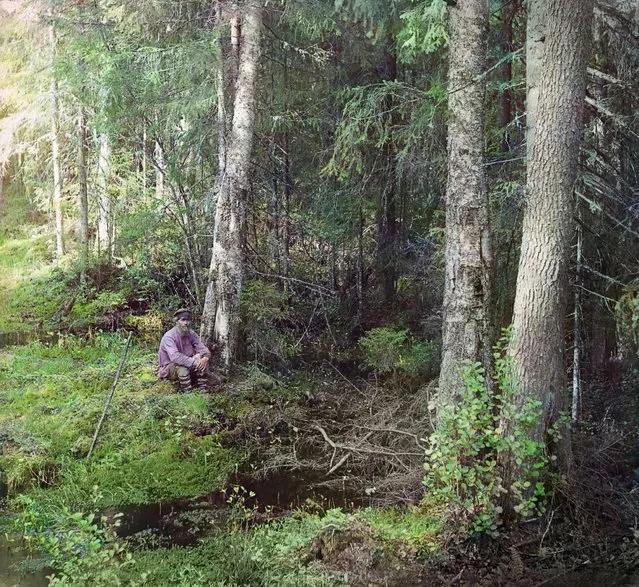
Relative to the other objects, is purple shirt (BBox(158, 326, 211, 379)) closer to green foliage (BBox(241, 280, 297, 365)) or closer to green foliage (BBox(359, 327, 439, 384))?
green foliage (BBox(241, 280, 297, 365))

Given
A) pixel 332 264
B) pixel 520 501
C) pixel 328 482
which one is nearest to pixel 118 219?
pixel 332 264

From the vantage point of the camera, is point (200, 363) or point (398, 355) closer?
point (200, 363)

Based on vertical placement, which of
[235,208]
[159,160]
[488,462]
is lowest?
[488,462]

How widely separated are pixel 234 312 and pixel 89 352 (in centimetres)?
335

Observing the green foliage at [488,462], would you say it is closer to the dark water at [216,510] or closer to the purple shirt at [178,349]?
the dark water at [216,510]

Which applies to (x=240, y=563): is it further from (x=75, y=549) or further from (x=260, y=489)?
(x=260, y=489)

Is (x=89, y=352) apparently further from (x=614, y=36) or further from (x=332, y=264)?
(x=614, y=36)

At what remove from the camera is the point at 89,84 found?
10.6 meters

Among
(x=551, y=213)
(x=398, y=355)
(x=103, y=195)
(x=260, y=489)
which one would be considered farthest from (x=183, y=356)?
(x=103, y=195)

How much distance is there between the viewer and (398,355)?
10562 millimetres

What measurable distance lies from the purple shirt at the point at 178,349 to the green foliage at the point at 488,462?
16.2 ft

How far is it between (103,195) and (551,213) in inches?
595

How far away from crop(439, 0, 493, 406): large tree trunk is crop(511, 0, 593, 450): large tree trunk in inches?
25.8

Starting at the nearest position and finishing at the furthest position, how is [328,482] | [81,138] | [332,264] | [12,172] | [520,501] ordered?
1. [520,501]
2. [328,482]
3. [332,264]
4. [81,138]
5. [12,172]
